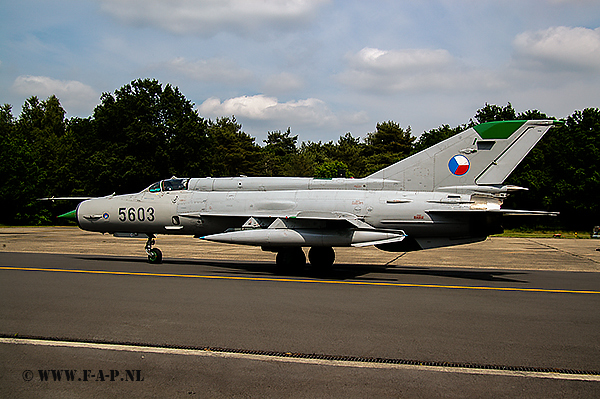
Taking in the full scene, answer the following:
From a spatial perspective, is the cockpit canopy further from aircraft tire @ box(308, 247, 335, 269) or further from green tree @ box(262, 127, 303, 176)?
green tree @ box(262, 127, 303, 176)

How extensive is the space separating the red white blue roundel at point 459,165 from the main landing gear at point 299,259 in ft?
14.8

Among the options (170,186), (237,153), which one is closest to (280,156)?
(237,153)

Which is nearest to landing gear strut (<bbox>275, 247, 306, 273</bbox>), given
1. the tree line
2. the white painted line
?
the white painted line

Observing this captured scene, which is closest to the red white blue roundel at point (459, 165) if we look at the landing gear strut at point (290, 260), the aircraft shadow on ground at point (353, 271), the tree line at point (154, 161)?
the aircraft shadow on ground at point (353, 271)

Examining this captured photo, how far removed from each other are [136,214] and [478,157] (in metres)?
11.4

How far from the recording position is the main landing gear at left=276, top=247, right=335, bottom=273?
46.1 ft

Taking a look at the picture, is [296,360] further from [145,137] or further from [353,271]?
[145,137]

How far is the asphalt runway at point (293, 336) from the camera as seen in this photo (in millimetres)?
4711

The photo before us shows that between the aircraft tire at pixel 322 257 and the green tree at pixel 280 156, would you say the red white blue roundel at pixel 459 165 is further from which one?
the green tree at pixel 280 156

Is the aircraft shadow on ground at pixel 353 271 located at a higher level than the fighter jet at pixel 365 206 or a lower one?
lower

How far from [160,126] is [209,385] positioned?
51848mm

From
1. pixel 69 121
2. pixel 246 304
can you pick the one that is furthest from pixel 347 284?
pixel 69 121

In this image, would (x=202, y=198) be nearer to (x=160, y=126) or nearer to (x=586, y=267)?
(x=586, y=267)

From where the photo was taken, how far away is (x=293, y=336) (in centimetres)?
641
